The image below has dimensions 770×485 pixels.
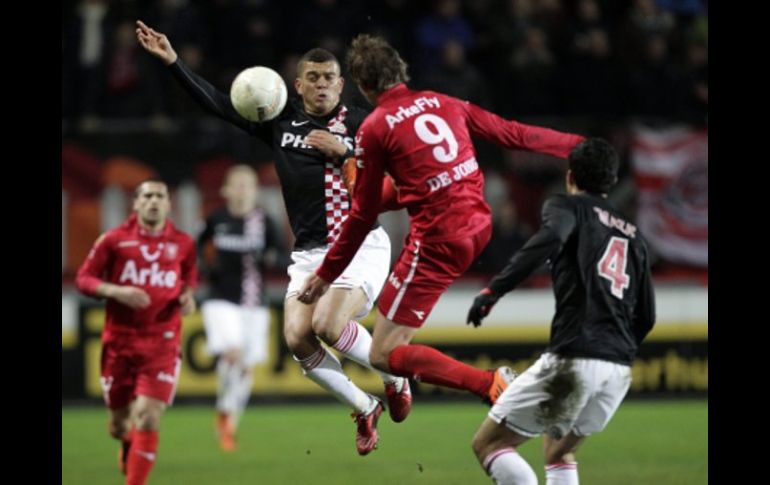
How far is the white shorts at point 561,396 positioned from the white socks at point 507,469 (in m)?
0.14

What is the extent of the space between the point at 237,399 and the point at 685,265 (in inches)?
234

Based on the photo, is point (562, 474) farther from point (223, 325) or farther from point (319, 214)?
point (223, 325)

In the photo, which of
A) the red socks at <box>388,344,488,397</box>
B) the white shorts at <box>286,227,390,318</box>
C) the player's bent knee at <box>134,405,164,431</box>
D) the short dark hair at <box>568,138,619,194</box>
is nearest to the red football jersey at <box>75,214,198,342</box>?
the player's bent knee at <box>134,405,164,431</box>

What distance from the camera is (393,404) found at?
7930 millimetres

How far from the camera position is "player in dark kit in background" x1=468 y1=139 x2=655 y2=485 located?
632 cm

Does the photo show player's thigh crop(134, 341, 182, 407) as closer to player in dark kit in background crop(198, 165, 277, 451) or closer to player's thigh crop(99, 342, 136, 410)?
player's thigh crop(99, 342, 136, 410)

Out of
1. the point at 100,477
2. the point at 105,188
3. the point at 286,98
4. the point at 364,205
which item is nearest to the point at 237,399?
the point at 100,477

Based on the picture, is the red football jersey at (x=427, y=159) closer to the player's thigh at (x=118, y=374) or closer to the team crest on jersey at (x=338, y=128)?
the team crest on jersey at (x=338, y=128)

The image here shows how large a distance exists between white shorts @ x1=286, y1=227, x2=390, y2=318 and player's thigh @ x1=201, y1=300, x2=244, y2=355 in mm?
4605

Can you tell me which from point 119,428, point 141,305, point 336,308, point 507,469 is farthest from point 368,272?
point 119,428

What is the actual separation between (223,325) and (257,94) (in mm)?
5318

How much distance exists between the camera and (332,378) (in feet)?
26.0

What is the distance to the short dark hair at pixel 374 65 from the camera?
7.10 metres
